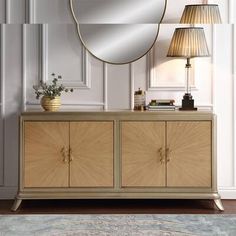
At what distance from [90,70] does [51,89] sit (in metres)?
0.39

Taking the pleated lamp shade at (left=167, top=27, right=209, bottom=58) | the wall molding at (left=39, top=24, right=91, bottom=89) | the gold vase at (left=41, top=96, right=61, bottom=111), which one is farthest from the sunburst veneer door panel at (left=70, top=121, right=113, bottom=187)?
the pleated lamp shade at (left=167, top=27, right=209, bottom=58)

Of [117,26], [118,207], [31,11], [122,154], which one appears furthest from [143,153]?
[31,11]

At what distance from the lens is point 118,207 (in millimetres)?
4672

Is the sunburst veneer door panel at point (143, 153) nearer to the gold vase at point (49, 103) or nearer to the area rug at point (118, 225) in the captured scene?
the area rug at point (118, 225)

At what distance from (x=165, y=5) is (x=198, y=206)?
4.98ft

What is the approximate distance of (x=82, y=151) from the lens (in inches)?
180

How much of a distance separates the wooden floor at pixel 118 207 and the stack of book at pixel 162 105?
71 centimetres

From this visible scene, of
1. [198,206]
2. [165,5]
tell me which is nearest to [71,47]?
[165,5]

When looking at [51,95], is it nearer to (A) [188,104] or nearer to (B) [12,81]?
(B) [12,81]

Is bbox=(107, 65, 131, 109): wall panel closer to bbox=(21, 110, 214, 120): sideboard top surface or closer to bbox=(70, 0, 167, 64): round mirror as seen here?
bbox=(70, 0, 167, 64): round mirror

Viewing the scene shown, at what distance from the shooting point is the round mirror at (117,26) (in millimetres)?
4906

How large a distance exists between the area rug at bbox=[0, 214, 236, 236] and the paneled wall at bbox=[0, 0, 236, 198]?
83cm

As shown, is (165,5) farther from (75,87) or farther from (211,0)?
(75,87)

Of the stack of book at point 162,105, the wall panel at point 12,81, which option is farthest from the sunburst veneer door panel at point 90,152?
the wall panel at point 12,81
